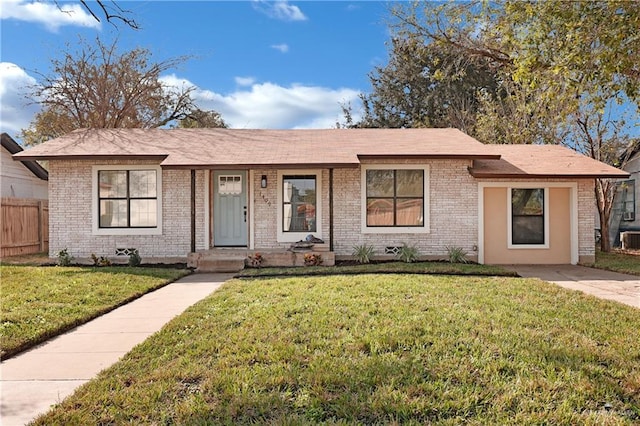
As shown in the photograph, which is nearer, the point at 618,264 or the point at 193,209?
the point at 618,264

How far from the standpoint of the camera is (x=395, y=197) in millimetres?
11664

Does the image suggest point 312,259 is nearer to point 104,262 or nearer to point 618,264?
point 104,262

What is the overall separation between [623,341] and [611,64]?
358 cm

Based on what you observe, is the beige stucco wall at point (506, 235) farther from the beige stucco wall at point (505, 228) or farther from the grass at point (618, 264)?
the grass at point (618, 264)

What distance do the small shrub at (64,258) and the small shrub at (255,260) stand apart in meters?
4.89

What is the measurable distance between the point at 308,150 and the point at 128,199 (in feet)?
17.3

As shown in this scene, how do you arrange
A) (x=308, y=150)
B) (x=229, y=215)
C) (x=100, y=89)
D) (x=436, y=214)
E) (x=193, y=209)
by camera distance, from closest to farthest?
(x=193, y=209) → (x=436, y=214) → (x=308, y=150) → (x=229, y=215) → (x=100, y=89)

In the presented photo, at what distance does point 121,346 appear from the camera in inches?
182

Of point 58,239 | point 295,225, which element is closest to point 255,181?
point 295,225

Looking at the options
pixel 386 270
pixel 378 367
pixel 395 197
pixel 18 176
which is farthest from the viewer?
pixel 18 176

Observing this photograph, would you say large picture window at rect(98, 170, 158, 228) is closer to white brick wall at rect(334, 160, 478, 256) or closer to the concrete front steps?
the concrete front steps

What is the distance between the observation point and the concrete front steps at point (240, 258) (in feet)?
34.6

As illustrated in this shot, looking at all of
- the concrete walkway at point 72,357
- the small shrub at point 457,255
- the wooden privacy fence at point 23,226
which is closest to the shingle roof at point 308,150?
the small shrub at point 457,255

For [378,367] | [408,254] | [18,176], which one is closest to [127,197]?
[18,176]
